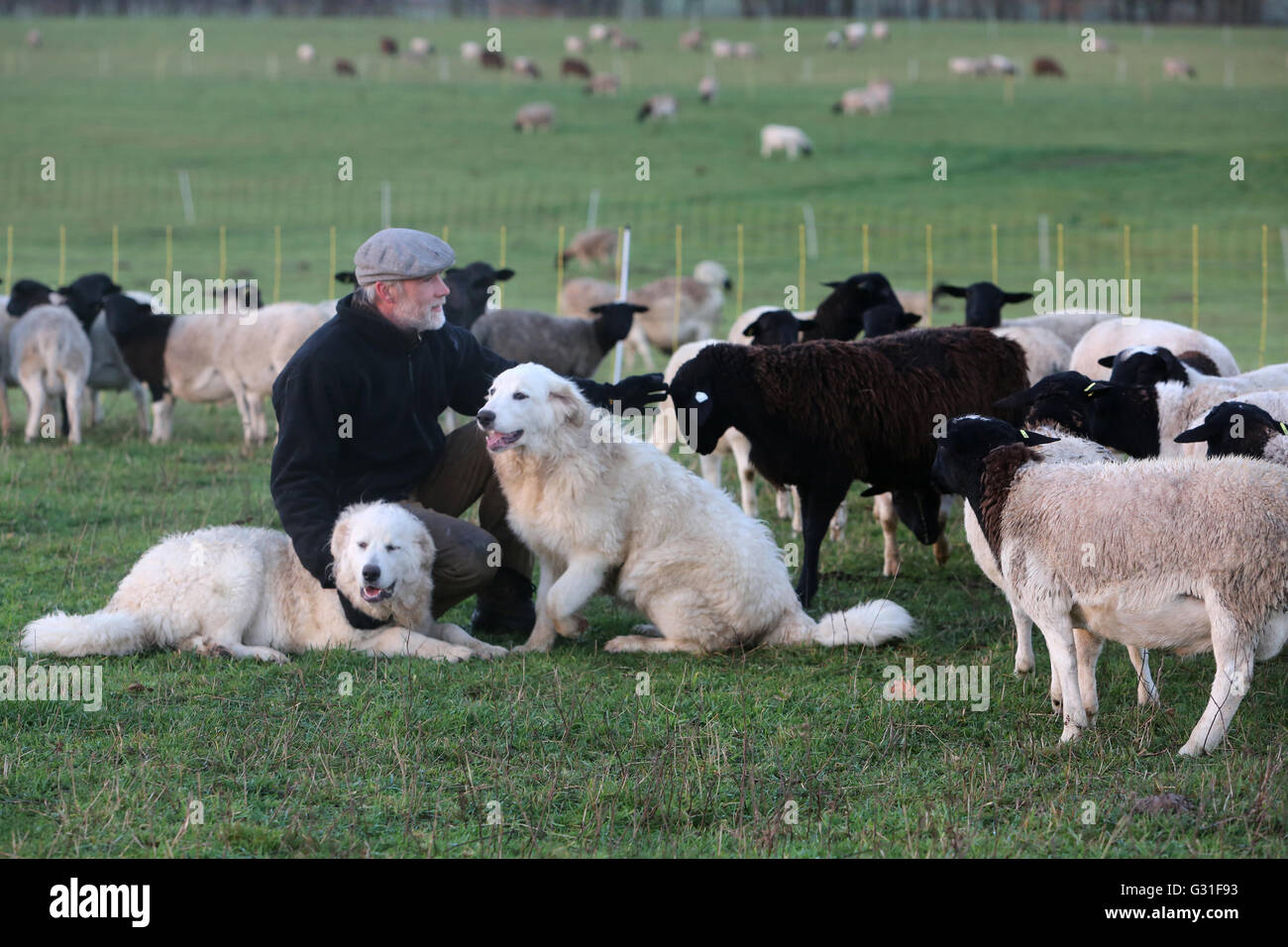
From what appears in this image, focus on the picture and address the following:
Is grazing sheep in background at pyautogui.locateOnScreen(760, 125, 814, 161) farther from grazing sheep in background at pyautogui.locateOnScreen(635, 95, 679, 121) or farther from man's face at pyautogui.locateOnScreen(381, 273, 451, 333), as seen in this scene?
man's face at pyautogui.locateOnScreen(381, 273, 451, 333)

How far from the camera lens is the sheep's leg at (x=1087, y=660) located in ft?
17.6

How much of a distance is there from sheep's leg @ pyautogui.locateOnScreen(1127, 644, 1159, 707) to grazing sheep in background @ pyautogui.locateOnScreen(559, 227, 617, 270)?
21.3 m

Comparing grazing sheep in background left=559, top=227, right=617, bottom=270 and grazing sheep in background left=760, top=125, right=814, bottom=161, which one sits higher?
grazing sheep in background left=760, top=125, right=814, bottom=161

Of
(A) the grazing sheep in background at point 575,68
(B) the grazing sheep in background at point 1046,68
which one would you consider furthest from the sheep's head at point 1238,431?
(B) the grazing sheep in background at point 1046,68

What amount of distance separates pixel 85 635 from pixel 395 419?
165cm

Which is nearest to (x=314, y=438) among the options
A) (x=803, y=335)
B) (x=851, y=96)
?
(x=803, y=335)

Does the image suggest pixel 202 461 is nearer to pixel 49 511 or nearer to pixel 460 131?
pixel 49 511

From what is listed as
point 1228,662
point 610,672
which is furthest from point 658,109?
point 1228,662

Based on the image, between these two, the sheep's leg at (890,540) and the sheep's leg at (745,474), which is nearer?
the sheep's leg at (890,540)

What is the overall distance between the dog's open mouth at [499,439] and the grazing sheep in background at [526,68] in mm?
48075

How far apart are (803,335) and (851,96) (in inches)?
1424

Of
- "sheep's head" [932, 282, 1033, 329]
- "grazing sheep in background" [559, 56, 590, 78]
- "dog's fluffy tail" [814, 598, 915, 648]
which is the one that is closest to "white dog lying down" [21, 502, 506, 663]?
"dog's fluffy tail" [814, 598, 915, 648]

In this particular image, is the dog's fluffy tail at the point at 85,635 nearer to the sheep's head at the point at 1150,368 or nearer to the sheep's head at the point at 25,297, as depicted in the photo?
the sheep's head at the point at 1150,368

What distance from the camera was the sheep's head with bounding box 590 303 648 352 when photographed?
13.5m
